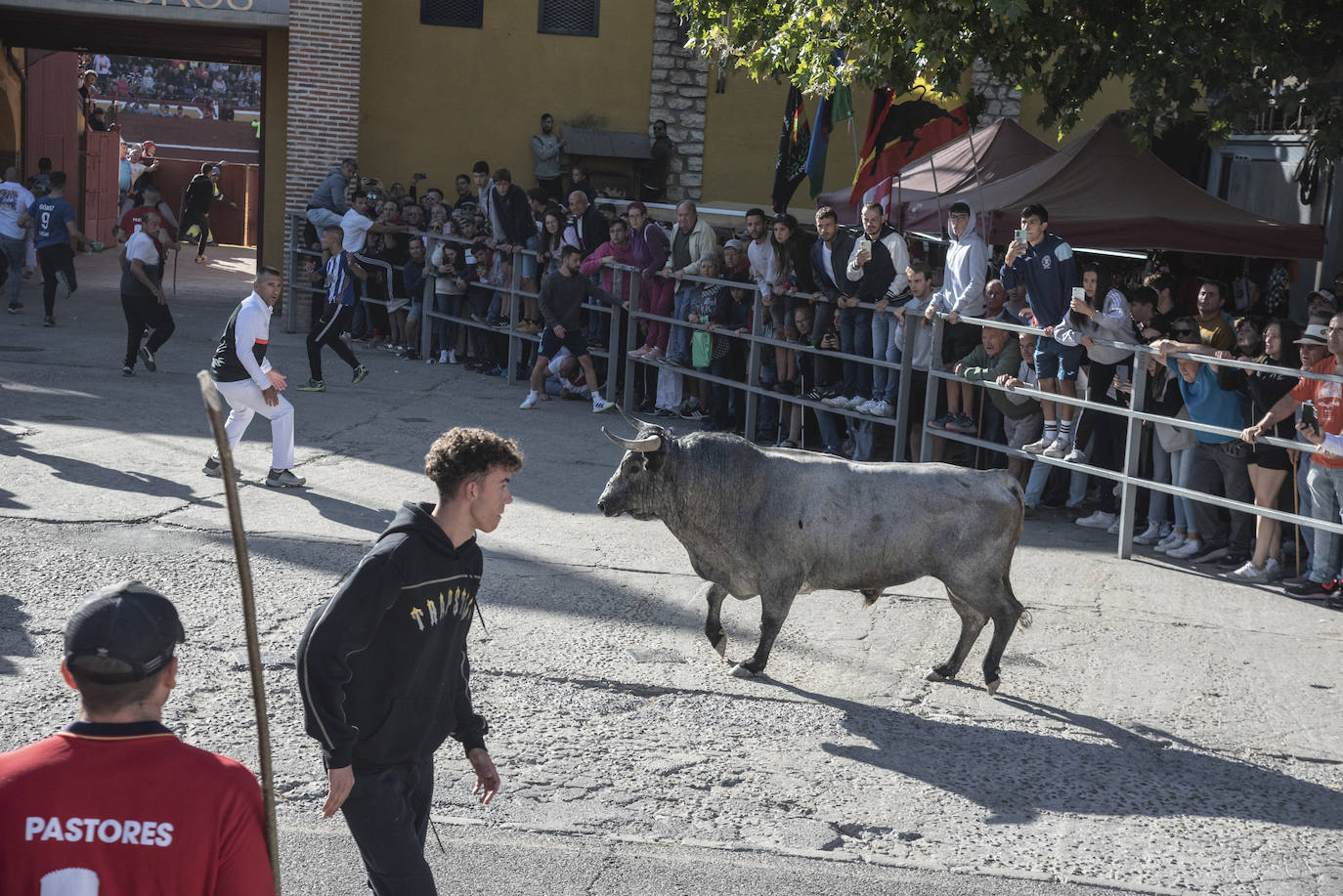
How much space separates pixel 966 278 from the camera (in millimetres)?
11828

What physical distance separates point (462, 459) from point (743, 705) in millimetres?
3325

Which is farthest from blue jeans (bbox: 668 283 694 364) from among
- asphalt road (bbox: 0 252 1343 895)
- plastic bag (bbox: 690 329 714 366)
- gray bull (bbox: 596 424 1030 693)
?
gray bull (bbox: 596 424 1030 693)

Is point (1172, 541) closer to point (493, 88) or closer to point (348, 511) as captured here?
point (348, 511)

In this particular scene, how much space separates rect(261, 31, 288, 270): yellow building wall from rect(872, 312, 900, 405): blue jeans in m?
13.6

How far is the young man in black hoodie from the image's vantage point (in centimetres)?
361

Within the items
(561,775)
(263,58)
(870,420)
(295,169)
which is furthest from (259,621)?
(263,58)

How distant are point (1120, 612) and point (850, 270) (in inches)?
188

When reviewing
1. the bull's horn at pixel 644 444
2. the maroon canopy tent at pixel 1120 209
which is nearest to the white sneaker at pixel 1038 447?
the maroon canopy tent at pixel 1120 209

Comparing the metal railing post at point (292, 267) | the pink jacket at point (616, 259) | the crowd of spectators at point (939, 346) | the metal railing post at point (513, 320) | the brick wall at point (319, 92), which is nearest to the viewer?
the crowd of spectators at point (939, 346)

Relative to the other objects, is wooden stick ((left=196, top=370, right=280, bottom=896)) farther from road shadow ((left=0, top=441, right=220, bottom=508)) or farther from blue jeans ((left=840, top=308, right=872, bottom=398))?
blue jeans ((left=840, top=308, right=872, bottom=398))

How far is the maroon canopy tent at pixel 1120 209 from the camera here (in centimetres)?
1260

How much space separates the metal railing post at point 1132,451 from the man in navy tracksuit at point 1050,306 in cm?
68

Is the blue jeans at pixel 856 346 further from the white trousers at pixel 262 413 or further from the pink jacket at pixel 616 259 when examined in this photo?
the white trousers at pixel 262 413

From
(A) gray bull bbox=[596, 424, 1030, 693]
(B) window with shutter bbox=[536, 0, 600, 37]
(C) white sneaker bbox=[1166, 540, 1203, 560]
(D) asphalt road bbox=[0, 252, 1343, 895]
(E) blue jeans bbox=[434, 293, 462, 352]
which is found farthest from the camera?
(B) window with shutter bbox=[536, 0, 600, 37]
